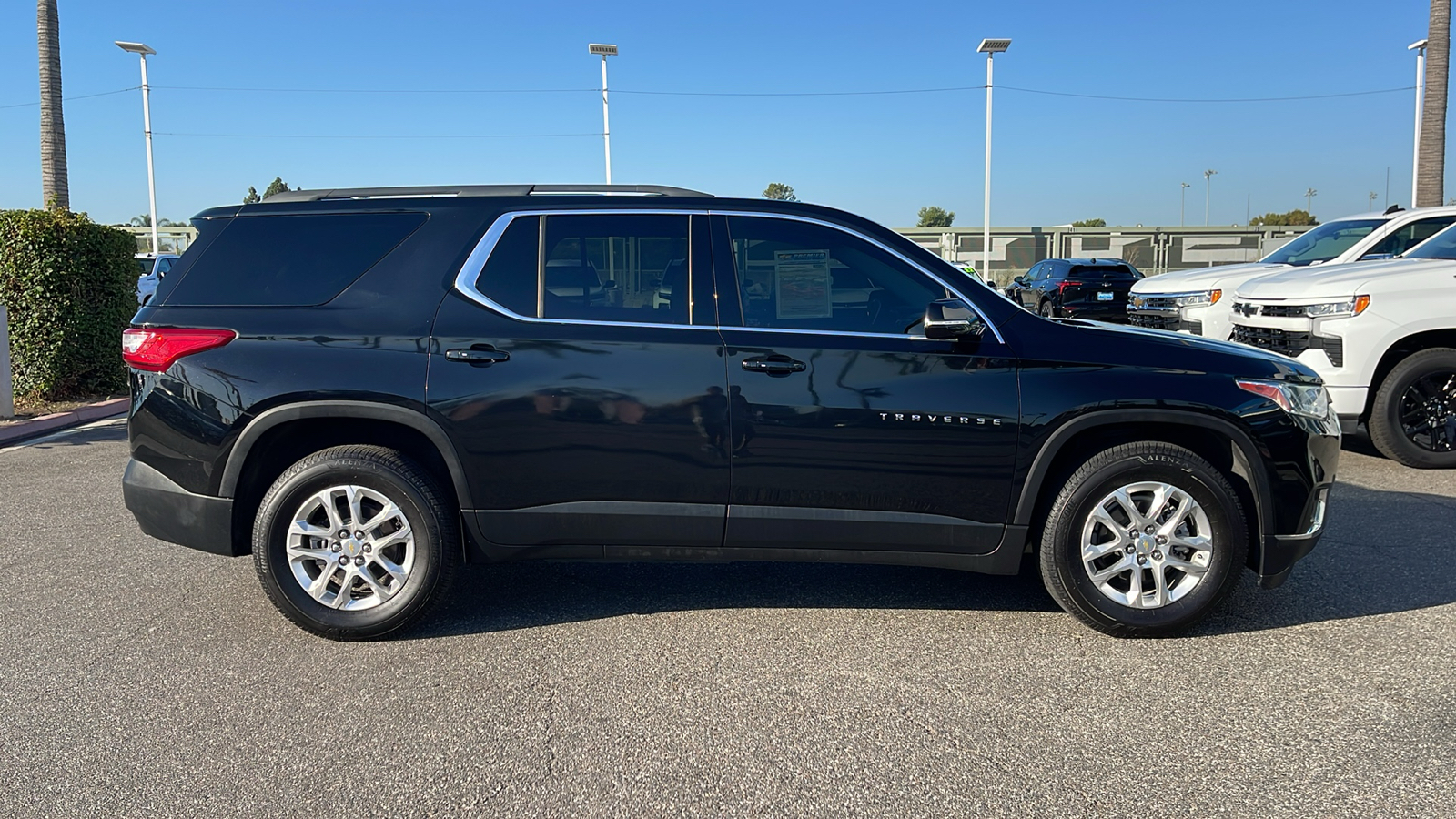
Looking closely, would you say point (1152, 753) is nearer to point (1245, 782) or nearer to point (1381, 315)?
point (1245, 782)

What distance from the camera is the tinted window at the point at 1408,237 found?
32.8 feet

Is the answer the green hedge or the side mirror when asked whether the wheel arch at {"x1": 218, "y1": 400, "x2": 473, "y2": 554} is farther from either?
the green hedge

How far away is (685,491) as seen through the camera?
4180 mm

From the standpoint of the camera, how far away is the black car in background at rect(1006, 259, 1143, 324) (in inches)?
894

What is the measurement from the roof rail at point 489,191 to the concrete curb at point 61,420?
231 inches

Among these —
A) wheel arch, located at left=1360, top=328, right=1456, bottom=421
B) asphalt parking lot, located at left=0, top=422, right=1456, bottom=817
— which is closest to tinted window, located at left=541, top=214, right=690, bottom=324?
asphalt parking lot, located at left=0, top=422, right=1456, bottom=817

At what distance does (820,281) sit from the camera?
425 cm

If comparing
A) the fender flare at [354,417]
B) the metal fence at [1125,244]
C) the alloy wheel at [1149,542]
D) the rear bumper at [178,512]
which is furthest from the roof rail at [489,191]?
the metal fence at [1125,244]

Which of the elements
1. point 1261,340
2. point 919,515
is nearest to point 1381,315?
point 1261,340

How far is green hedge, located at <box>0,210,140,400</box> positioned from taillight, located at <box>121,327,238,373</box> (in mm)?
8019

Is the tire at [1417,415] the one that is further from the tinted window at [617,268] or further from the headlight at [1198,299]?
the tinted window at [617,268]

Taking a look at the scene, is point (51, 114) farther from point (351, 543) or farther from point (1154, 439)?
point (1154, 439)

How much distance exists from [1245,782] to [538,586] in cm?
315

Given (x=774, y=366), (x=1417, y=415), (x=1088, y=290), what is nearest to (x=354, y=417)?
(x=774, y=366)
